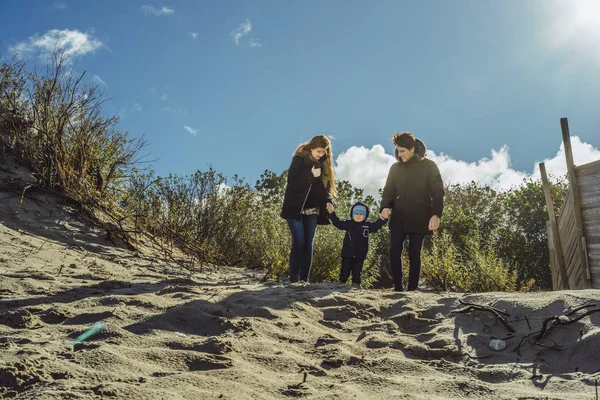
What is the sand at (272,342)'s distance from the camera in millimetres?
1893

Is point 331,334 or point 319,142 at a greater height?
point 319,142

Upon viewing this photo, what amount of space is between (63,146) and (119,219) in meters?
1.27

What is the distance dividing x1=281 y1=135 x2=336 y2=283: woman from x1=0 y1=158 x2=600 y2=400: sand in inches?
30.2

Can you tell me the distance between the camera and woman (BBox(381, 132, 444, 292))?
4.74 meters

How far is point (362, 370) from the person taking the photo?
229 centimetres

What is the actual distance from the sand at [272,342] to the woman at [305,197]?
77 centimetres

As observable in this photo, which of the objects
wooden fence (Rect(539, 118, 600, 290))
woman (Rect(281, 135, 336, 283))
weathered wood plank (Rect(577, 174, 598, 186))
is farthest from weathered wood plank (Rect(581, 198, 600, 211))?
woman (Rect(281, 135, 336, 283))

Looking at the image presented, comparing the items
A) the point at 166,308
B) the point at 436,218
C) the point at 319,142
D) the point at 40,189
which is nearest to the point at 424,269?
the point at 436,218

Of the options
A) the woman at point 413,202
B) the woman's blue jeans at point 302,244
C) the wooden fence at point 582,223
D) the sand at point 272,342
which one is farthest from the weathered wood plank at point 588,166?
the woman's blue jeans at point 302,244

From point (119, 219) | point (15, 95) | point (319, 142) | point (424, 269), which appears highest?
point (15, 95)

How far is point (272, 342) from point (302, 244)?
238 cm

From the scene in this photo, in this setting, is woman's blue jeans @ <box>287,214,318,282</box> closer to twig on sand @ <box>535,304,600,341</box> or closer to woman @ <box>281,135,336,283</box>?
woman @ <box>281,135,336,283</box>

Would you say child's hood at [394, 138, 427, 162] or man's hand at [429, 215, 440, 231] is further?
child's hood at [394, 138, 427, 162]

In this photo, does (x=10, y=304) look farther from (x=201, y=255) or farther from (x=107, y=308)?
(x=201, y=255)
